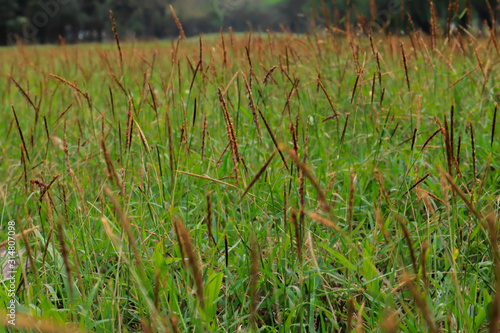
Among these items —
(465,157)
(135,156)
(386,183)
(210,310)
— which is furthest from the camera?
(135,156)

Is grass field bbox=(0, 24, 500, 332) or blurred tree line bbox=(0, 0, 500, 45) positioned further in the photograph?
blurred tree line bbox=(0, 0, 500, 45)

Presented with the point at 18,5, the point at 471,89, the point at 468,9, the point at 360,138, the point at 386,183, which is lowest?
the point at 386,183

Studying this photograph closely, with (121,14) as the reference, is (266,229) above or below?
below

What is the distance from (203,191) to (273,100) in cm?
159

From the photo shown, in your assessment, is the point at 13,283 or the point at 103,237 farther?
the point at 103,237

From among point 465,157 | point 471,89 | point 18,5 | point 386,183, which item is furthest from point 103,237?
point 18,5

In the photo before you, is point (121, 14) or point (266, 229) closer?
point (266, 229)

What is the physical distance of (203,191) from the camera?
1.60 m

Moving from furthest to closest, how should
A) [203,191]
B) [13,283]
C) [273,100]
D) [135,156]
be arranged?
1. [273,100]
2. [135,156]
3. [203,191]
4. [13,283]

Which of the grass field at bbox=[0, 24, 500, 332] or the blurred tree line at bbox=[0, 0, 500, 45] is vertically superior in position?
the blurred tree line at bbox=[0, 0, 500, 45]

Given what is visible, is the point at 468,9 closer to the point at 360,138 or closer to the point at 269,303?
the point at 360,138

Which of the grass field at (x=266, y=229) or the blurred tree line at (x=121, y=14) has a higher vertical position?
the blurred tree line at (x=121, y=14)

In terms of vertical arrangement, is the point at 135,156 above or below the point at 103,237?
above

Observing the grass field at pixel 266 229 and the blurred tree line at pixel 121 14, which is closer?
the grass field at pixel 266 229
